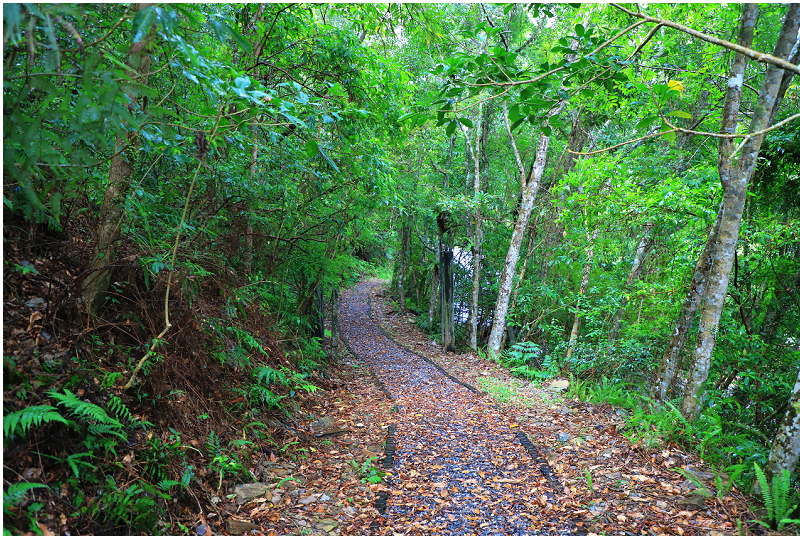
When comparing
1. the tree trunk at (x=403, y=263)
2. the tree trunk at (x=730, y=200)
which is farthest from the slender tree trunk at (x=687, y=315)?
the tree trunk at (x=403, y=263)

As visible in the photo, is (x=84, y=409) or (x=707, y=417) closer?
(x=84, y=409)

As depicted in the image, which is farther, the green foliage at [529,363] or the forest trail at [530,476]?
the green foliage at [529,363]

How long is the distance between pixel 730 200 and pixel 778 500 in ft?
10.3

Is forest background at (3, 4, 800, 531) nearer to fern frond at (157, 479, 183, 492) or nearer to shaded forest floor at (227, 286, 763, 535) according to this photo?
fern frond at (157, 479, 183, 492)

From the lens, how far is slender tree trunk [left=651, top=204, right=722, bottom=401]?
5.23 meters

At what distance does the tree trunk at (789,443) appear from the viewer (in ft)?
10.8

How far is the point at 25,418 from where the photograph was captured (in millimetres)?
2312

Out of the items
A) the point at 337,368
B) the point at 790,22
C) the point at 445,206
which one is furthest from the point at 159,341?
the point at 445,206

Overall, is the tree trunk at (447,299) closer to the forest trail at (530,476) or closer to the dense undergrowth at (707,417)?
the dense undergrowth at (707,417)

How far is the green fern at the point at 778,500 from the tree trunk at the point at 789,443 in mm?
98

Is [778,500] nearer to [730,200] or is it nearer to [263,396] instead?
[730,200]

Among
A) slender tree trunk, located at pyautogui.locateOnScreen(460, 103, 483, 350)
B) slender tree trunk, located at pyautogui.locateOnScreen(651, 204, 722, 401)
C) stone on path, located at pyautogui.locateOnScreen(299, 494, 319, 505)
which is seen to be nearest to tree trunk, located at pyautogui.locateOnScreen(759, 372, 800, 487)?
slender tree trunk, located at pyautogui.locateOnScreen(651, 204, 722, 401)

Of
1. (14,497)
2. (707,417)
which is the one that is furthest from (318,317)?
(707,417)

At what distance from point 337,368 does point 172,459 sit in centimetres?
600
